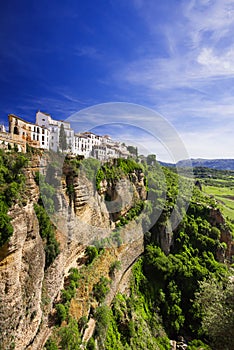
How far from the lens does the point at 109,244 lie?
18.4 meters

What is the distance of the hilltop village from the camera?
1799 cm

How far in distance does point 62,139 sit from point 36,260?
1427 centimetres

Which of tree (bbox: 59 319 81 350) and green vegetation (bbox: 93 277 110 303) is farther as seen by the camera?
green vegetation (bbox: 93 277 110 303)

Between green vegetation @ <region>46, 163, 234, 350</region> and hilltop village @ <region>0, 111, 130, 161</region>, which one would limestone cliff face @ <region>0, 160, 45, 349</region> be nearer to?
green vegetation @ <region>46, 163, 234, 350</region>

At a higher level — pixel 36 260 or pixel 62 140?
pixel 62 140

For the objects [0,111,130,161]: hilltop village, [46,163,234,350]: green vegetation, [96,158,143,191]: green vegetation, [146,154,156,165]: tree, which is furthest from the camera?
[146,154,156,165]: tree

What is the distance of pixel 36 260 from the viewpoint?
368 inches

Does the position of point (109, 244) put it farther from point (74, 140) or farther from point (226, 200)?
point (226, 200)

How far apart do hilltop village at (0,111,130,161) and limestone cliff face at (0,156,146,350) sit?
5.20 metres

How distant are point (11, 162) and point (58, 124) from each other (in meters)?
15.3

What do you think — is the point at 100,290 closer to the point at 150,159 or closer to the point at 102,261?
the point at 102,261

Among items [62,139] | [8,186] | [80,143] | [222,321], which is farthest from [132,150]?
[8,186]

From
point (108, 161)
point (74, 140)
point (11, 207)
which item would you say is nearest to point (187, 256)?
point (108, 161)

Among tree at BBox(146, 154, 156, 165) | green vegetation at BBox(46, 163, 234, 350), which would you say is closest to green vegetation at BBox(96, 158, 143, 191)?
green vegetation at BBox(46, 163, 234, 350)
